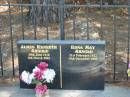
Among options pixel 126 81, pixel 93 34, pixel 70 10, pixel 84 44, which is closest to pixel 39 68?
pixel 84 44

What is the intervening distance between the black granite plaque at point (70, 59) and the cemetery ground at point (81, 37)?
155 millimetres

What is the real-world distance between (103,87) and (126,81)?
484 millimetres

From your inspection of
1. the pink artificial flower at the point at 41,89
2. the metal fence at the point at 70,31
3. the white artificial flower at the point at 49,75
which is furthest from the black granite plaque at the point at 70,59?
the metal fence at the point at 70,31

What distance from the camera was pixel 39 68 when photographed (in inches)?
207

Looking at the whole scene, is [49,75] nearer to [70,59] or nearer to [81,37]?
[70,59]

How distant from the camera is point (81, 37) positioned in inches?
300

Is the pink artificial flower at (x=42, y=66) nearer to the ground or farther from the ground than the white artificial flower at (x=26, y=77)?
farther from the ground

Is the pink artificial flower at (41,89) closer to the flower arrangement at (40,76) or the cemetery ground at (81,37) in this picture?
the flower arrangement at (40,76)

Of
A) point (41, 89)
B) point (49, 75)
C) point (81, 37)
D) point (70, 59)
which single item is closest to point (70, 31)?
point (81, 37)

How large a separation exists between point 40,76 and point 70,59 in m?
0.49

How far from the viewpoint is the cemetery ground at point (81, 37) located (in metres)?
5.58

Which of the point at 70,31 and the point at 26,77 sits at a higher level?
the point at 70,31

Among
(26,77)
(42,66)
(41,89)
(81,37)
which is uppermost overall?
(81,37)

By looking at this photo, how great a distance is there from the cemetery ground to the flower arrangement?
263 millimetres
